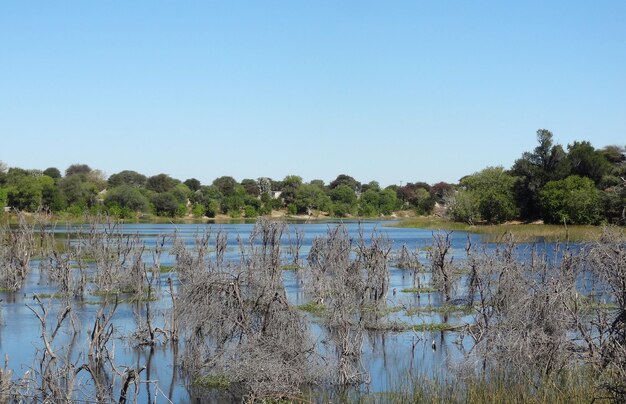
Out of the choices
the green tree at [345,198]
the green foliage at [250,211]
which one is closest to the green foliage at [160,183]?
the green foliage at [250,211]

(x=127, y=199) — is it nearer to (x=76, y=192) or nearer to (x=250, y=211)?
(x=76, y=192)

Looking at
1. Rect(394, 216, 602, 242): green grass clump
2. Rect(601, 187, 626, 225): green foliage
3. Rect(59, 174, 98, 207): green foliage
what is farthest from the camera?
Rect(59, 174, 98, 207): green foliage

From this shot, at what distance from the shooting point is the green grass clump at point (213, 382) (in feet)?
69.3

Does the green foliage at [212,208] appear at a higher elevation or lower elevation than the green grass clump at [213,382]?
higher

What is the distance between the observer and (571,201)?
8712 cm

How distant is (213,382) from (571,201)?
7404 cm

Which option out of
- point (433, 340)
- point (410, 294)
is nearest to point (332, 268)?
point (410, 294)

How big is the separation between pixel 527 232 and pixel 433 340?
55.0 metres

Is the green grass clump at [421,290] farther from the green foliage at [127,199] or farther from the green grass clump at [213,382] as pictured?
the green foliage at [127,199]

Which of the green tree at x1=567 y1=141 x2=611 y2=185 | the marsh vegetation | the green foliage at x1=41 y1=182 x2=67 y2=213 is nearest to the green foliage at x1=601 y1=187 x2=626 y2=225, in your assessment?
the green tree at x1=567 y1=141 x2=611 y2=185

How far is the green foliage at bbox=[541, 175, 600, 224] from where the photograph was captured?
279 feet

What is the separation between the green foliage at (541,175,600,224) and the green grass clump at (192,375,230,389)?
6919cm

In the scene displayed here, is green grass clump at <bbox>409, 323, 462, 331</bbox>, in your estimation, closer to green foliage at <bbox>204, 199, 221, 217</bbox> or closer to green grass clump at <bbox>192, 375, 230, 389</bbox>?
green grass clump at <bbox>192, 375, 230, 389</bbox>

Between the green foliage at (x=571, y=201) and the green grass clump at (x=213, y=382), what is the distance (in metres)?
69.2
